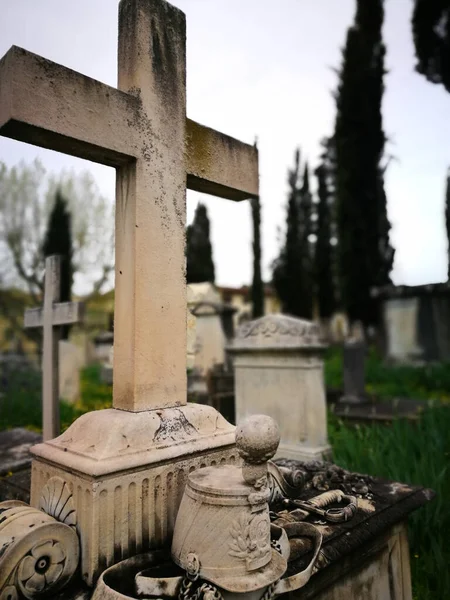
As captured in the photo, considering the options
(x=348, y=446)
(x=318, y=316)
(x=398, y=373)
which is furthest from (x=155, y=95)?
(x=318, y=316)

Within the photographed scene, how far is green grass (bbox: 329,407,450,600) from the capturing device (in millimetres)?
2441

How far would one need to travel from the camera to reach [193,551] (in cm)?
135

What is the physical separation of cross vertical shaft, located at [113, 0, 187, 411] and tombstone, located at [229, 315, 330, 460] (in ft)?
9.08

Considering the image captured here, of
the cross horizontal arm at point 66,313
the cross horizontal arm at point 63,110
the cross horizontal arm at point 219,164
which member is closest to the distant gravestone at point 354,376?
the cross horizontal arm at point 66,313

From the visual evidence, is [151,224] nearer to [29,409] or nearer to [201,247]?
[29,409]

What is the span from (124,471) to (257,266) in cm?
2030

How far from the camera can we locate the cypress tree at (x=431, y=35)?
33.3ft

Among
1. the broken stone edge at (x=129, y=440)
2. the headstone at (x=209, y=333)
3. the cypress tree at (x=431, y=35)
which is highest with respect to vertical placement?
the cypress tree at (x=431, y=35)

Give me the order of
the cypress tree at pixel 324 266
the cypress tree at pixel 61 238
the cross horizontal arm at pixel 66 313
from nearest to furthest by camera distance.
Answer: the cross horizontal arm at pixel 66 313 → the cypress tree at pixel 61 238 → the cypress tree at pixel 324 266

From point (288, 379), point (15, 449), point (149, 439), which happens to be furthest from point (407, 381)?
point (149, 439)

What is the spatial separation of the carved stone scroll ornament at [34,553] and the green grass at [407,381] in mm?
7977

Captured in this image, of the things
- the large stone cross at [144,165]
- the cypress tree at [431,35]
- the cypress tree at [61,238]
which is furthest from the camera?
the cypress tree at [61,238]

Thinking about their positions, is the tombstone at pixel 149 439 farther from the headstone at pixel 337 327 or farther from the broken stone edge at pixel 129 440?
the headstone at pixel 337 327

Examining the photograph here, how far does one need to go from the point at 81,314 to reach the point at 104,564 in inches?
86.6
